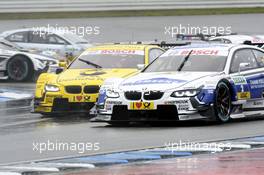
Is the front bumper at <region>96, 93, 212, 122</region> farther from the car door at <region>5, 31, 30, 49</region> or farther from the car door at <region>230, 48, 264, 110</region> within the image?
the car door at <region>5, 31, 30, 49</region>

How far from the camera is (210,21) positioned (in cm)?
3672

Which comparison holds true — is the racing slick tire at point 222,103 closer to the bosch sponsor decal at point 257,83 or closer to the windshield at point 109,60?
the bosch sponsor decal at point 257,83

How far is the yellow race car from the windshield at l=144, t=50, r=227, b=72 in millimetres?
701

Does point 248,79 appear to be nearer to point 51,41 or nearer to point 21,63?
point 21,63

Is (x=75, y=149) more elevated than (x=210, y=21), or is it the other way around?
(x=210, y=21)

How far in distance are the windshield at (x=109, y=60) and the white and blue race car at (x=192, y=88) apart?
1.75 metres

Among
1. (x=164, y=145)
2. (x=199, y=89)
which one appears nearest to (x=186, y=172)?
(x=164, y=145)

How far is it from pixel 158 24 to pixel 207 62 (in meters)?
22.6

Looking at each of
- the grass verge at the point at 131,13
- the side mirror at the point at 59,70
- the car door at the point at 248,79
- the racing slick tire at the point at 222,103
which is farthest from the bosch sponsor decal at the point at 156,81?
the grass verge at the point at 131,13

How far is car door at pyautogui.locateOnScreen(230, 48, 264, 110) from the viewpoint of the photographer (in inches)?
567

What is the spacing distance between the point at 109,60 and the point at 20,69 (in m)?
8.25

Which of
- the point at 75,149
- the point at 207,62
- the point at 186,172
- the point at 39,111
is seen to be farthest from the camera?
the point at 39,111

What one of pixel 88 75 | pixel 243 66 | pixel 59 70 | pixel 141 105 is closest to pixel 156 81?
pixel 141 105

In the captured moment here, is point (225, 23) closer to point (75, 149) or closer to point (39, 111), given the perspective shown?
point (39, 111)
